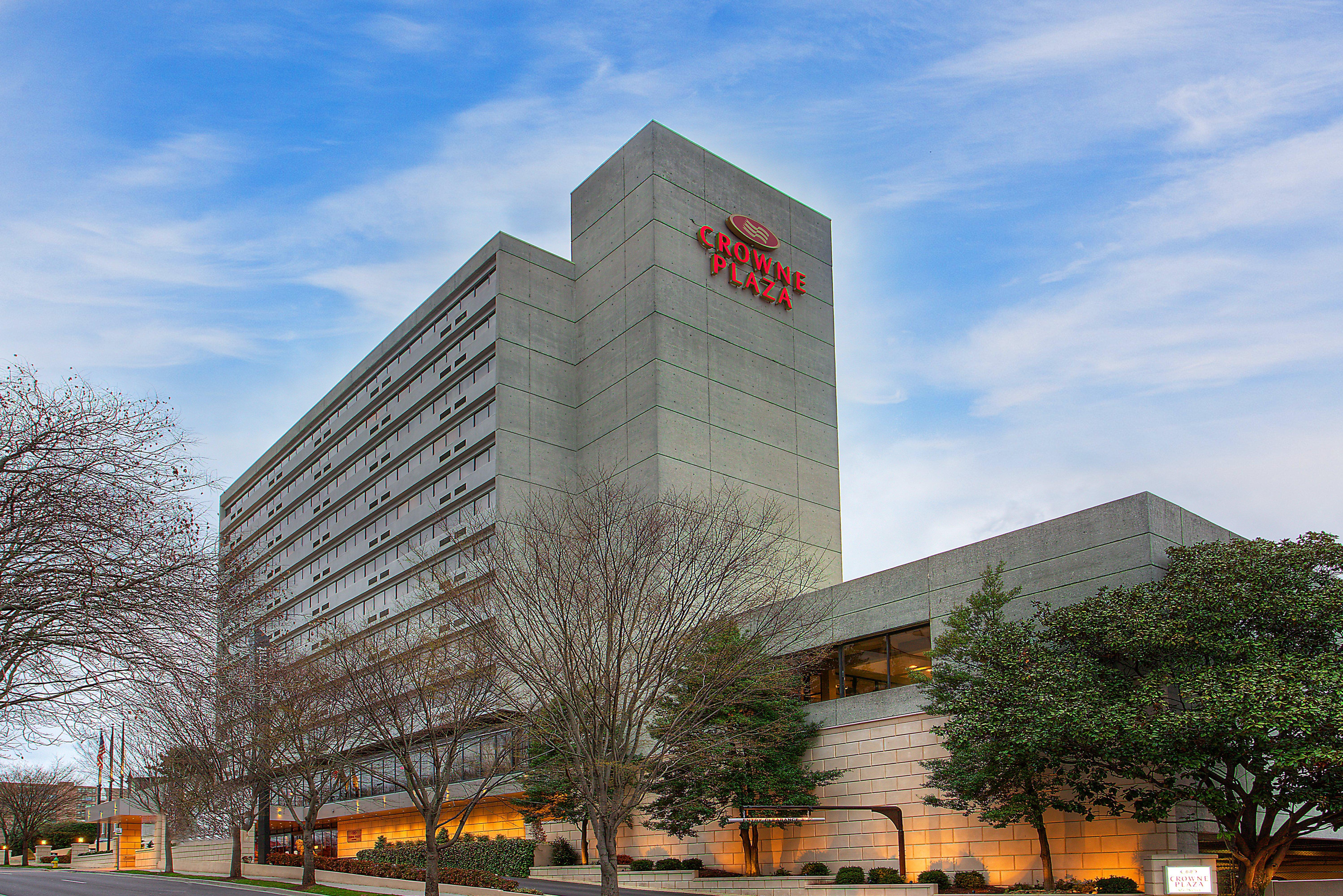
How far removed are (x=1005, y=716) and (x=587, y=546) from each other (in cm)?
1191

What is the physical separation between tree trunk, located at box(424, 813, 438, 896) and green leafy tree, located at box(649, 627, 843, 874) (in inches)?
270

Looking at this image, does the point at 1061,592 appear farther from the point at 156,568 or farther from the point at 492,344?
the point at 492,344

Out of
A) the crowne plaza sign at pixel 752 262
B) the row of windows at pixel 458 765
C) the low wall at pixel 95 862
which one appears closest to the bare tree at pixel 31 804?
the low wall at pixel 95 862

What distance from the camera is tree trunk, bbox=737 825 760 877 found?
3956 centimetres

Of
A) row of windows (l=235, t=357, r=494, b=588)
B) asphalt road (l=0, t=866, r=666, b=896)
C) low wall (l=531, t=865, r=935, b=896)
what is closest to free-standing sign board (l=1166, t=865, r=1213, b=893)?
low wall (l=531, t=865, r=935, b=896)

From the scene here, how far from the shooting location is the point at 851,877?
114ft

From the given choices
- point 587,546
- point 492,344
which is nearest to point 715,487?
point 492,344

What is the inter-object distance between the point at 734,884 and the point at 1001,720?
1369 centimetres

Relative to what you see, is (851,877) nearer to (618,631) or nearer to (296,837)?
(618,631)

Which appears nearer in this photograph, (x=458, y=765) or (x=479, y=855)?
(x=479, y=855)

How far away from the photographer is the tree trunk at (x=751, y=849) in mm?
39562

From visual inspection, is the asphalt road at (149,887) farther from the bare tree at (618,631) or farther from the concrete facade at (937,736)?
the bare tree at (618,631)

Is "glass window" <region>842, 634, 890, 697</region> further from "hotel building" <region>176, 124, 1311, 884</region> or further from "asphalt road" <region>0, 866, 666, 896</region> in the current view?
"asphalt road" <region>0, 866, 666, 896</region>

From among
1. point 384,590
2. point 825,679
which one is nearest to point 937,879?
point 825,679
